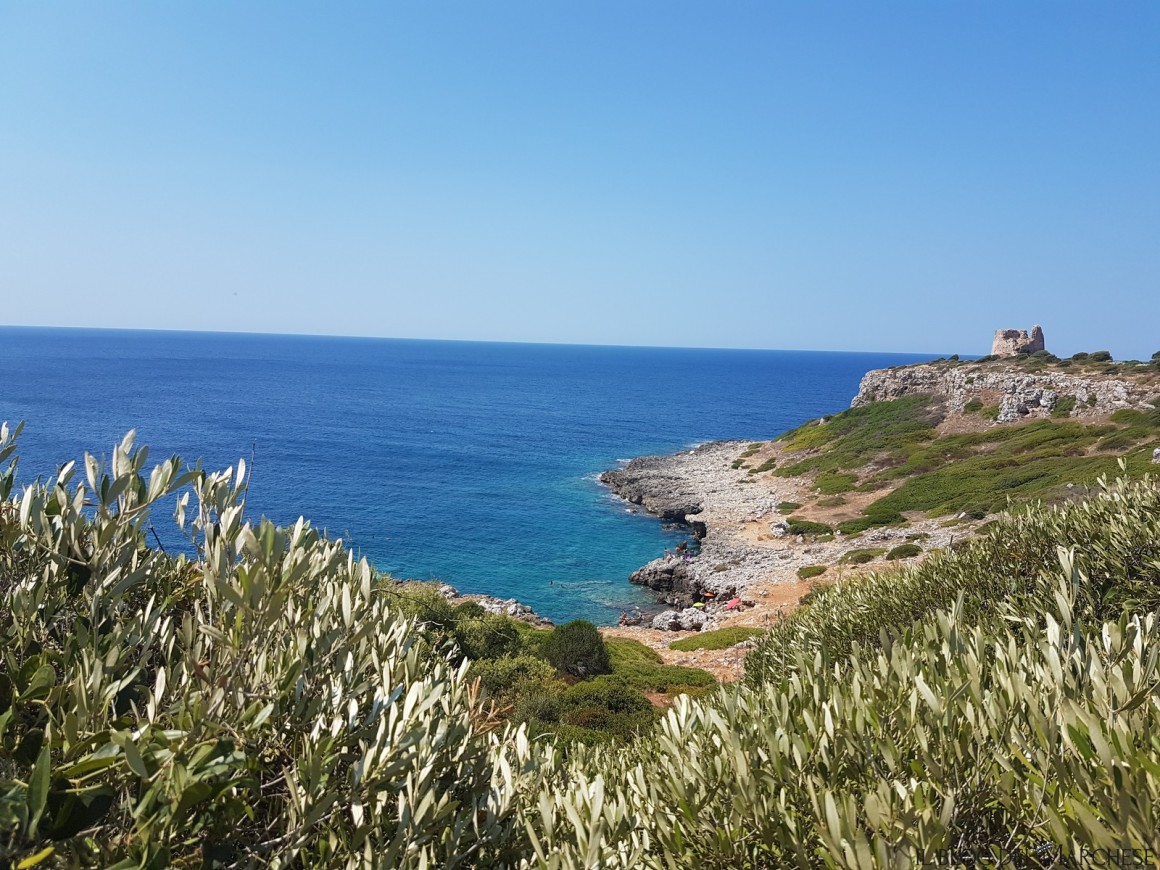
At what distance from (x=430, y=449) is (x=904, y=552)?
6540cm

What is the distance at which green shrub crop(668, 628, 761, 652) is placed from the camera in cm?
2900

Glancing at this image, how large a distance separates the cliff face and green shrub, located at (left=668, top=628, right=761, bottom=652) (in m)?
43.9

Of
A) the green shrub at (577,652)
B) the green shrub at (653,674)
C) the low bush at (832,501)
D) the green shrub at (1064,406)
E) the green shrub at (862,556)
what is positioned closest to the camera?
the green shrub at (653,674)

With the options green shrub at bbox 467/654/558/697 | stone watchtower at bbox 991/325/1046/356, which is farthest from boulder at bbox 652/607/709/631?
stone watchtower at bbox 991/325/1046/356

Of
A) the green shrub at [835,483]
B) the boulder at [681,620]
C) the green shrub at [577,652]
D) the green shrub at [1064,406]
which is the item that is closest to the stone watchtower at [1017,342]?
the green shrub at [1064,406]

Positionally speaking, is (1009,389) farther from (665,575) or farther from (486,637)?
(486,637)

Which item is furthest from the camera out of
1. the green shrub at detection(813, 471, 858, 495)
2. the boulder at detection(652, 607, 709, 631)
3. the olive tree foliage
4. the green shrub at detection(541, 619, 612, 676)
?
the green shrub at detection(813, 471, 858, 495)

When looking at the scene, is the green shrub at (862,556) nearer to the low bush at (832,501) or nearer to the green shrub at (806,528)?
the green shrub at (806,528)

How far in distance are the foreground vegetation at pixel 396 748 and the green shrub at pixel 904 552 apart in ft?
108

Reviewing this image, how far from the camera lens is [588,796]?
157 inches

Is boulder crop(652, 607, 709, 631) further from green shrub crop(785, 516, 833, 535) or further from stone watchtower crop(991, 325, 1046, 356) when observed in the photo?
stone watchtower crop(991, 325, 1046, 356)

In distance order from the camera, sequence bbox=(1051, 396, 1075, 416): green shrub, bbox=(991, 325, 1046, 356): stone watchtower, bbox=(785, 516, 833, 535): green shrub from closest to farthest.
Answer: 1. bbox=(785, 516, 833, 535): green shrub
2. bbox=(1051, 396, 1075, 416): green shrub
3. bbox=(991, 325, 1046, 356): stone watchtower

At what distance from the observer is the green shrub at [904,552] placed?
1405 inches

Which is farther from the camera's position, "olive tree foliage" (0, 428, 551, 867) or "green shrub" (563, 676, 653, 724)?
"green shrub" (563, 676, 653, 724)
